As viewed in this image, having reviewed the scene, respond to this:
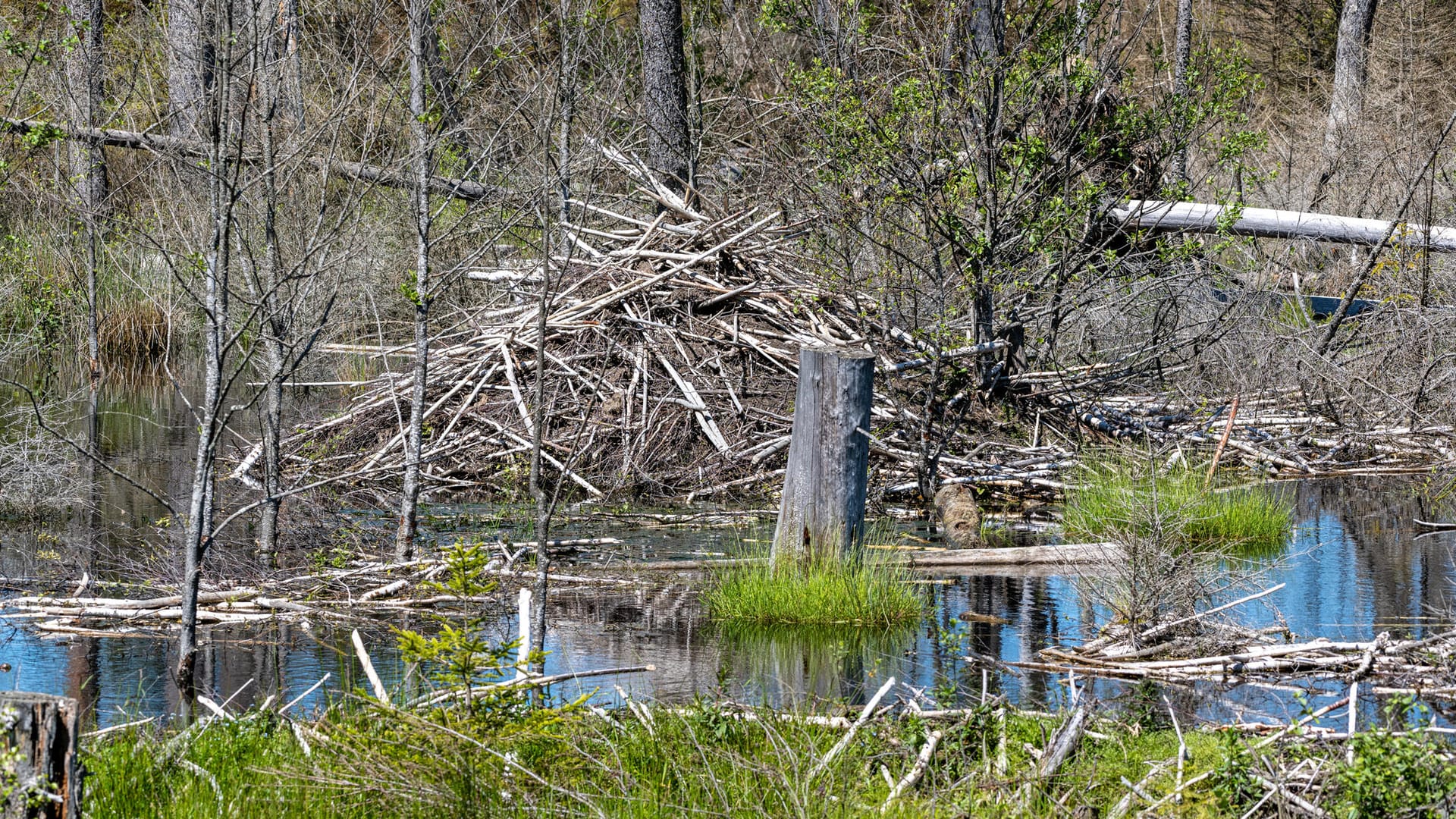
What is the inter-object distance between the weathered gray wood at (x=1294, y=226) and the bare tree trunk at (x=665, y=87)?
512 centimetres

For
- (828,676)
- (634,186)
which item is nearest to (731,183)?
(634,186)

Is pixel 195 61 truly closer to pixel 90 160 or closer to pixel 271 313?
pixel 271 313

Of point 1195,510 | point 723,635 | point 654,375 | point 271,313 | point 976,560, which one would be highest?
point 654,375

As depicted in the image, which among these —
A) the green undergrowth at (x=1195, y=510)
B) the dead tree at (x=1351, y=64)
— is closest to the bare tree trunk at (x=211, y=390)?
the green undergrowth at (x=1195, y=510)

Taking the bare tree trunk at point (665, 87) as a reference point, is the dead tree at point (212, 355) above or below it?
below

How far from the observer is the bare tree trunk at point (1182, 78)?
40.7 feet

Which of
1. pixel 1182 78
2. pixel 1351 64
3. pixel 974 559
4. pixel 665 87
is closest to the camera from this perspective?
pixel 974 559

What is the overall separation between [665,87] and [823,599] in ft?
31.9

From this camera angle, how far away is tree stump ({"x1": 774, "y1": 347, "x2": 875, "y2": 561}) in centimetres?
844

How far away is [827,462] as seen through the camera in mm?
8453

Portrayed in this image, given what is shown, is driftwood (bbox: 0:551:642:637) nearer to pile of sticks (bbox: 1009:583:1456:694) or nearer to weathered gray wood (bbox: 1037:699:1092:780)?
pile of sticks (bbox: 1009:583:1456:694)

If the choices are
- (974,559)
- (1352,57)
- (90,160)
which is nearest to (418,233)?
(974,559)

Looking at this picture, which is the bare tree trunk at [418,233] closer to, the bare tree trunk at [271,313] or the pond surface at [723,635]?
the bare tree trunk at [271,313]

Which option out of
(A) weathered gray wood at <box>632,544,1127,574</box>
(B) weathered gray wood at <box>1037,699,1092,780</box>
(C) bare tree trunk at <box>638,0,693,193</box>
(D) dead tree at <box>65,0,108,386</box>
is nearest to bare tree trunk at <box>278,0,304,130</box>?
(D) dead tree at <box>65,0,108,386</box>
